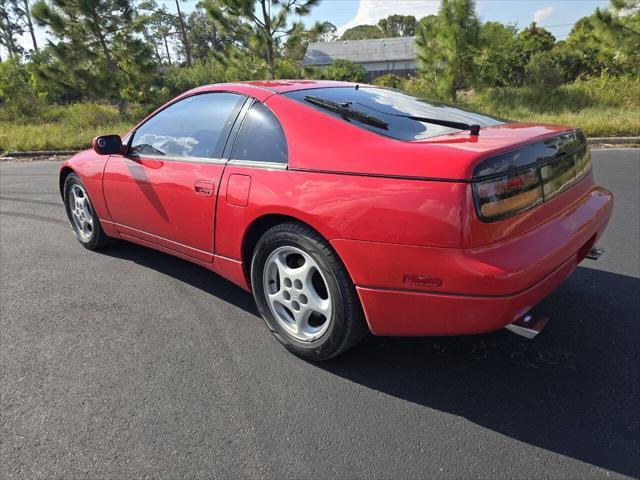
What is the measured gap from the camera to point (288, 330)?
8.04 feet

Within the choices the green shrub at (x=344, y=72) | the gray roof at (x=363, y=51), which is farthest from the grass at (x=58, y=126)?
the gray roof at (x=363, y=51)

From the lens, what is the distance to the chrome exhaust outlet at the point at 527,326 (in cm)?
192

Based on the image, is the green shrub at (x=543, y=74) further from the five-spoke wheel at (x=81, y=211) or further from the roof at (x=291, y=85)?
the five-spoke wheel at (x=81, y=211)

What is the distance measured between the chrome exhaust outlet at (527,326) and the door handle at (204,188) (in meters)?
1.73

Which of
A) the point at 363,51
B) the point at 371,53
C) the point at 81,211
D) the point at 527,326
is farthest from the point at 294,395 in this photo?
the point at 363,51

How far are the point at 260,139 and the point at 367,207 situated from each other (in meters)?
0.88

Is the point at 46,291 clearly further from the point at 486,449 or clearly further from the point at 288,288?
→ the point at 486,449

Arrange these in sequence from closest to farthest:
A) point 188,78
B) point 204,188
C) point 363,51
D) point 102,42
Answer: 1. point 204,188
2. point 102,42
3. point 188,78
4. point 363,51

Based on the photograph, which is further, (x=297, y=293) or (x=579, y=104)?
(x=579, y=104)

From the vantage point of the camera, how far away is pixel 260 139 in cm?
250

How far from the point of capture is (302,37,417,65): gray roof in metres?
57.2

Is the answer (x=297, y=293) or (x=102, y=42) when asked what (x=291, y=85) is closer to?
(x=297, y=293)

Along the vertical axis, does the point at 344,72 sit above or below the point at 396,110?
above

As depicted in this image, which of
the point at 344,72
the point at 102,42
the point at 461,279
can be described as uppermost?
the point at 102,42
